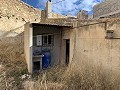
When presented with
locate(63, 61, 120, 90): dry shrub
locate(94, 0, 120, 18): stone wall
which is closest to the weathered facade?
locate(94, 0, 120, 18): stone wall

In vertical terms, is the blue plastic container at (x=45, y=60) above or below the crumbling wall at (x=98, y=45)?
below

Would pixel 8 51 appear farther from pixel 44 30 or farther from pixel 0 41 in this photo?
pixel 44 30

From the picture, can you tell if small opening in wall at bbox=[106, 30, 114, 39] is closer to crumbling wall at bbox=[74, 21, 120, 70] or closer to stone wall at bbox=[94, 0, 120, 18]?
crumbling wall at bbox=[74, 21, 120, 70]

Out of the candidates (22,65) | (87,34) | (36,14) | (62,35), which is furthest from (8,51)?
(87,34)

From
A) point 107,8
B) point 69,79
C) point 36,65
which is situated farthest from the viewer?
point 107,8

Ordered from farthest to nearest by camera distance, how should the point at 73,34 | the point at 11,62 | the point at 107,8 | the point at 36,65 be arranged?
1. the point at 107,8
2. the point at 11,62
3. the point at 36,65
4. the point at 73,34

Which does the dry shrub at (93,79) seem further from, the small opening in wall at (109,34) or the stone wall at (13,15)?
the stone wall at (13,15)

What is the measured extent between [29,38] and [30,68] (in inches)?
72.8

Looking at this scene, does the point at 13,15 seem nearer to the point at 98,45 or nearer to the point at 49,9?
the point at 49,9

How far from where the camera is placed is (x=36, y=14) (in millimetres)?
17703

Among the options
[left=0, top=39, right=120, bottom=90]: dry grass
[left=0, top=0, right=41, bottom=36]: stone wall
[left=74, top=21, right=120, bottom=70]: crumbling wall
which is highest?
[left=0, top=0, right=41, bottom=36]: stone wall

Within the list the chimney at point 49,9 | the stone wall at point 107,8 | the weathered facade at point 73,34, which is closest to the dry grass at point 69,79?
the weathered facade at point 73,34

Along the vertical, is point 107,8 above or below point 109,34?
above

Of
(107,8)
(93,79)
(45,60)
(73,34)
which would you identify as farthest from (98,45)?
(107,8)
